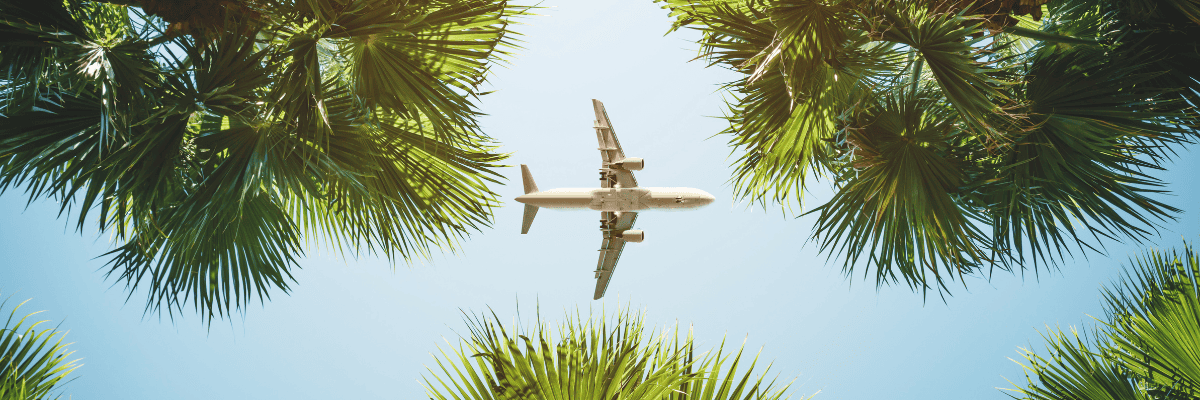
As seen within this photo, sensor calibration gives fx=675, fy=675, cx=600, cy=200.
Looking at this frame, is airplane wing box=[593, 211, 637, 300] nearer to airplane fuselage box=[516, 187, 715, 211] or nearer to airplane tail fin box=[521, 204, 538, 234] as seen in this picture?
airplane fuselage box=[516, 187, 715, 211]

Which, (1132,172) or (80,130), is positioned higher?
(1132,172)

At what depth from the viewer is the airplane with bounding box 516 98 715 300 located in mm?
11273

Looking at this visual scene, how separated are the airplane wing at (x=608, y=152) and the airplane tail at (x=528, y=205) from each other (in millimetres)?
1448

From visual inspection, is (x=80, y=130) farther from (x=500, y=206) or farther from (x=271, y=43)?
(x=500, y=206)

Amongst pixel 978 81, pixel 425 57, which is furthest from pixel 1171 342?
pixel 425 57

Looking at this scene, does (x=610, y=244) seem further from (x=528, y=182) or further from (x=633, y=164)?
(x=633, y=164)

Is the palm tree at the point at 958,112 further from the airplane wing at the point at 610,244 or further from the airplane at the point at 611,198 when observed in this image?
the airplane wing at the point at 610,244

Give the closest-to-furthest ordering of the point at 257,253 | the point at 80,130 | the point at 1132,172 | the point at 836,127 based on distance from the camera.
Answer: the point at 80,130 → the point at 1132,172 → the point at 257,253 → the point at 836,127

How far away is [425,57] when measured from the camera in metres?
3.92

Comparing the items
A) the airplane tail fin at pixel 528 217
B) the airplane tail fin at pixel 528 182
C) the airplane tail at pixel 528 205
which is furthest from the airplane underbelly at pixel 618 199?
the airplane tail fin at pixel 528 182

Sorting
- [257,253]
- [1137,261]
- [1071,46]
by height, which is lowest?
[257,253]

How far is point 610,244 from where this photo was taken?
43.4ft

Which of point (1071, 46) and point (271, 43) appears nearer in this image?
point (271, 43)

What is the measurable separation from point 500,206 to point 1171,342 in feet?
13.9
